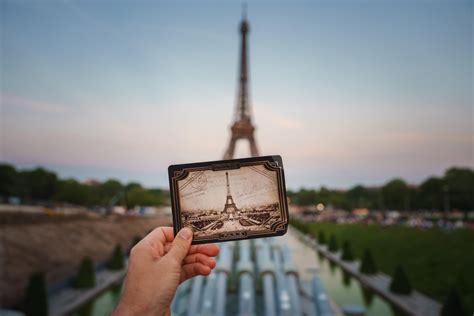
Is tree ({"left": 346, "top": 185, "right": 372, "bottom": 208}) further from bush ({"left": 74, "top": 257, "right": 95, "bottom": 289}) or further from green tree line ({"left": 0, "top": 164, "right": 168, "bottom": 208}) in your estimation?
bush ({"left": 74, "top": 257, "right": 95, "bottom": 289})

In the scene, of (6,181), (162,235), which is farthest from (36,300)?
(6,181)

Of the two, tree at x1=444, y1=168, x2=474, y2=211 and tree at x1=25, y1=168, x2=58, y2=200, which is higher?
tree at x1=25, y1=168, x2=58, y2=200

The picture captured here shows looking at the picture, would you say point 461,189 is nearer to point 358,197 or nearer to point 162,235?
point 358,197

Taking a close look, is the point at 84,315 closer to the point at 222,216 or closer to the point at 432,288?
the point at 222,216

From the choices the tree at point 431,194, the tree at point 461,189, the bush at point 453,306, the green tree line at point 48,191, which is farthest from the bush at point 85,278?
the tree at point 431,194

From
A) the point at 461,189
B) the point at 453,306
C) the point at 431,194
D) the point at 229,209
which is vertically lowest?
the point at 431,194

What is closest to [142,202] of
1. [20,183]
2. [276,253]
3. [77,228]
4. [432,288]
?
[20,183]

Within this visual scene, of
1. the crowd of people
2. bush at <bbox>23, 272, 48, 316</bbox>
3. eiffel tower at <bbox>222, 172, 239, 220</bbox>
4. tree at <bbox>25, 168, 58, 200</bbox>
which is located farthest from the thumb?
tree at <bbox>25, 168, 58, 200</bbox>
